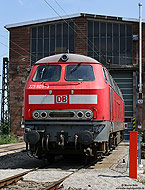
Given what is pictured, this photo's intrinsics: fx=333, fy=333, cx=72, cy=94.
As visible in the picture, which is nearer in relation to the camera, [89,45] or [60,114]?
[60,114]

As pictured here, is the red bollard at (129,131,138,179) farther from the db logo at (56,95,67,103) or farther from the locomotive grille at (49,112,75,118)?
the db logo at (56,95,67,103)

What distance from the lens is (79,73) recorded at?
11062 millimetres

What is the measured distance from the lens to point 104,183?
Answer: 812cm

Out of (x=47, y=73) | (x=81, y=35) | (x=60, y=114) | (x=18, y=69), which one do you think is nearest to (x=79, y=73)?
(x=47, y=73)

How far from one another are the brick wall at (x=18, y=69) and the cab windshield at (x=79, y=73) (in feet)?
65.2

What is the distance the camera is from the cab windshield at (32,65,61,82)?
36.4ft

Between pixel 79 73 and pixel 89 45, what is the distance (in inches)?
766

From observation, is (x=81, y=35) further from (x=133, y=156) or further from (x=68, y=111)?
(x=133, y=156)

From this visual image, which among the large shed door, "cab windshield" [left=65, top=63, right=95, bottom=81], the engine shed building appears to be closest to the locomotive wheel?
"cab windshield" [left=65, top=63, right=95, bottom=81]

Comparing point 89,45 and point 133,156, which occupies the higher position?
point 89,45

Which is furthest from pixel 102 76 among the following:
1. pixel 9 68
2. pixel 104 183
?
pixel 9 68

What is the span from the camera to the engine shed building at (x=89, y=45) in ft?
97.6

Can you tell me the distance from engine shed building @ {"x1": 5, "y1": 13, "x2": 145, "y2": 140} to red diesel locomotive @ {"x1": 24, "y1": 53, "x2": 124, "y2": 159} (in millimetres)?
18658

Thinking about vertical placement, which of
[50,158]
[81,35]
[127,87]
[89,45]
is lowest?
[50,158]
